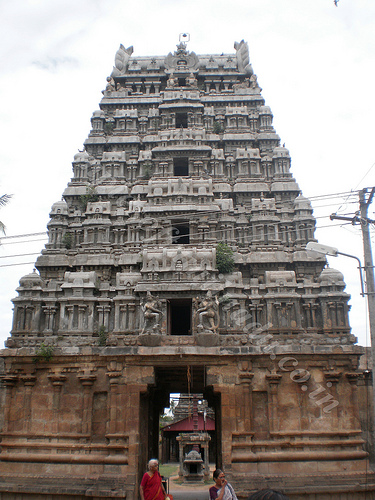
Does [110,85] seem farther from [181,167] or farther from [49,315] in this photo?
[49,315]

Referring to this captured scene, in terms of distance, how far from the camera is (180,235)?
95.8ft

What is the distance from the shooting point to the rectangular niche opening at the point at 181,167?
3288 cm

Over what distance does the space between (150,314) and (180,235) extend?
8.89 m

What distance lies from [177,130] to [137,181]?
5.45 metres

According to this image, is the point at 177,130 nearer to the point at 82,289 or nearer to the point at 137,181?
the point at 137,181

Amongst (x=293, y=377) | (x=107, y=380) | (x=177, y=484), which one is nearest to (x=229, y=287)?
(x=293, y=377)

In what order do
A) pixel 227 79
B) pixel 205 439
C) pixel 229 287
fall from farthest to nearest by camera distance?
pixel 227 79 < pixel 205 439 < pixel 229 287

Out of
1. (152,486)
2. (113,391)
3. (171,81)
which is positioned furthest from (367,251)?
(171,81)

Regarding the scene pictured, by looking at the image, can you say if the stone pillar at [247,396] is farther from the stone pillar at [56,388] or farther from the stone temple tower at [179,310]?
the stone pillar at [56,388]

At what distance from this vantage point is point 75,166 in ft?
104

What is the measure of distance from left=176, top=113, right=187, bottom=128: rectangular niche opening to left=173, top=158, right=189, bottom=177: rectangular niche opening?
4206 mm

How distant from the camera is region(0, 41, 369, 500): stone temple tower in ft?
54.4

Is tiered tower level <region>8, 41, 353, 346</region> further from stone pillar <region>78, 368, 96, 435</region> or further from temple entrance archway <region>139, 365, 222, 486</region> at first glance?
stone pillar <region>78, 368, 96, 435</region>

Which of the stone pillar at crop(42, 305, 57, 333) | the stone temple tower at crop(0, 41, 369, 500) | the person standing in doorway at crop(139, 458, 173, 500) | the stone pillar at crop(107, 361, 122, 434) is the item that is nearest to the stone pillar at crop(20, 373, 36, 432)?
the stone temple tower at crop(0, 41, 369, 500)
